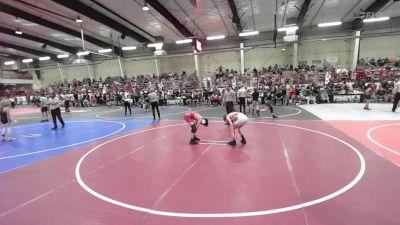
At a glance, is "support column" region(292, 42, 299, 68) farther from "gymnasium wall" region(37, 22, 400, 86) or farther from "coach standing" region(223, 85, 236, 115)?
"coach standing" region(223, 85, 236, 115)

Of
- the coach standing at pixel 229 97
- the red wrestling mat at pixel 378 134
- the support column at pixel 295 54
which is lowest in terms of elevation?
the red wrestling mat at pixel 378 134

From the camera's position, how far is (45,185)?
17.1ft

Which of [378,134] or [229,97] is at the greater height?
[229,97]

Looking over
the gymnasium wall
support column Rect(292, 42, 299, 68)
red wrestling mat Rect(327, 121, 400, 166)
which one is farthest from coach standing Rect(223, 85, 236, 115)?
support column Rect(292, 42, 299, 68)

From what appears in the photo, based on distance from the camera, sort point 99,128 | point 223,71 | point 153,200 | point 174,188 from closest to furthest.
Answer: point 153,200, point 174,188, point 99,128, point 223,71

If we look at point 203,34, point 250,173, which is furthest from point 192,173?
point 203,34

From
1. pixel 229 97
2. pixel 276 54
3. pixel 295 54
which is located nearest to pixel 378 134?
pixel 229 97

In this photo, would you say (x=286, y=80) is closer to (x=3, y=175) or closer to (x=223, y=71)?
(x=223, y=71)

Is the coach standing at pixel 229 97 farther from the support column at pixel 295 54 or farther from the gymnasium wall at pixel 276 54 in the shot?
the support column at pixel 295 54

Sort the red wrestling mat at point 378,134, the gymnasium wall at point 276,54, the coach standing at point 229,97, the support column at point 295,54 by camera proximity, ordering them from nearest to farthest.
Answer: the red wrestling mat at point 378,134
the coach standing at point 229,97
the gymnasium wall at point 276,54
the support column at point 295,54

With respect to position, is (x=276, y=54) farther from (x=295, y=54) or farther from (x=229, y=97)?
(x=229, y=97)

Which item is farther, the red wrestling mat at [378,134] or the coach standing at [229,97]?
the coach standing at [229,97]

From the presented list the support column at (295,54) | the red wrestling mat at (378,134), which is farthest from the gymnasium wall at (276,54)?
the red wrestling mat at (378,134)

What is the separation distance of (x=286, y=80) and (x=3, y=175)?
20.7 m
